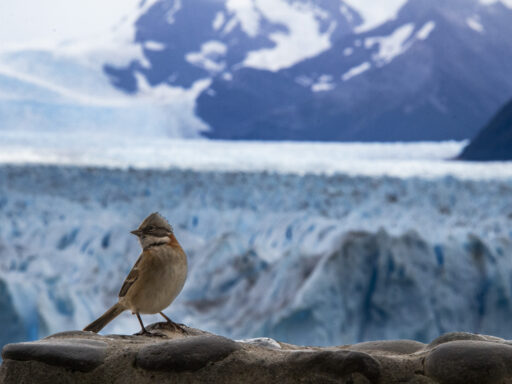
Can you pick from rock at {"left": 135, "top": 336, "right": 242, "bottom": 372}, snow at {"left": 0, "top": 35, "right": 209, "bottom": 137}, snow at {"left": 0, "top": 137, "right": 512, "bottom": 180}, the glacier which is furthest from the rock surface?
snow at {"left": 0, "top": 35, "right": 209, "bottom": 137}

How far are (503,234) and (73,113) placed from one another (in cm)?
821

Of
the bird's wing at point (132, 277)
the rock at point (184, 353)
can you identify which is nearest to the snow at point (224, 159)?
the bird's wing at point (132, 277)

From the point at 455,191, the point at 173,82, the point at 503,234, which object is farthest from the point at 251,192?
the point at 173,82

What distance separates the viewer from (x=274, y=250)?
196 inches

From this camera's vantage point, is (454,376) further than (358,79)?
No

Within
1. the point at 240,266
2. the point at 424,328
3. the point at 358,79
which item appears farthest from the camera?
the point at 358,79

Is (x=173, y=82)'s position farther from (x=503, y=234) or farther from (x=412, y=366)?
(x=412, y=366)

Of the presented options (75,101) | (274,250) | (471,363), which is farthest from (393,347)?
(75,101)

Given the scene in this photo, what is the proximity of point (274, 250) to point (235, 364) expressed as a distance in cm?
405

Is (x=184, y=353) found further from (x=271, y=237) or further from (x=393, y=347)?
(x=271, y=237)

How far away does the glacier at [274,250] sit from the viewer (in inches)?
151

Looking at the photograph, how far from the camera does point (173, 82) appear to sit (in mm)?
16609

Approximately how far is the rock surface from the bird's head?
15cm

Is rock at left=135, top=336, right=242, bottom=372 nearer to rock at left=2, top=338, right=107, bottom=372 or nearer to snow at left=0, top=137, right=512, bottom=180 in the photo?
rock at left=2, top=338, right=107, bottom=372
